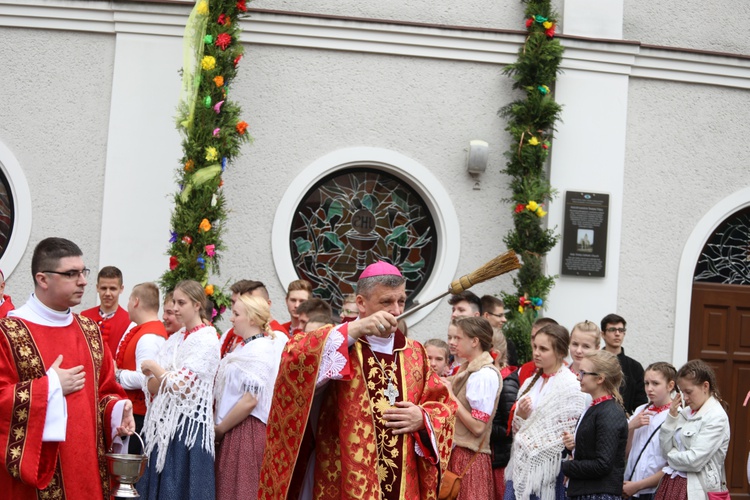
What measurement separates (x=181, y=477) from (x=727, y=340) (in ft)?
21.6

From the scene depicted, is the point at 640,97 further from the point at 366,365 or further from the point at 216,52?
the point at 366,365

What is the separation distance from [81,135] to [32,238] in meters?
1.11

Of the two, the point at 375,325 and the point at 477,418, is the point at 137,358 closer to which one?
the point at 477,418

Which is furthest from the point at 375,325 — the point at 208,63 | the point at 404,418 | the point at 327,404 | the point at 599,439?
the point at 208,63

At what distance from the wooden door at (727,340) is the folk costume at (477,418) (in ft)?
14.9

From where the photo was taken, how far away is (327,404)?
5.36 metres

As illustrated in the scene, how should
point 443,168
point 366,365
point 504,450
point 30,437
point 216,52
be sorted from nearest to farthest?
point 30,437 → point 366,365 → point 504,450 → point 216,52 → point 443,168

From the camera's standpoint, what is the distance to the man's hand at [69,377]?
199 inches

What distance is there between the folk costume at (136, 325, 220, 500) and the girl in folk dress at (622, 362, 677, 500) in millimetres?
3089

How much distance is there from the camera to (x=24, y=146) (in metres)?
10.3

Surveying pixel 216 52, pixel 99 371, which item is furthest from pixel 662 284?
pixel 99 371

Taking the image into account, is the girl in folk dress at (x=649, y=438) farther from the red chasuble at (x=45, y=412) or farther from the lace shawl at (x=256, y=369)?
the red chasuble at (x=45, y=412)

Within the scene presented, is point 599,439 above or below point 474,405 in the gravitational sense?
below

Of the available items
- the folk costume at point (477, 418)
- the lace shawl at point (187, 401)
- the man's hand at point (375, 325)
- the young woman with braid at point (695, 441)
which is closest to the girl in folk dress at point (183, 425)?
the lace shawl at point (187, 401)
